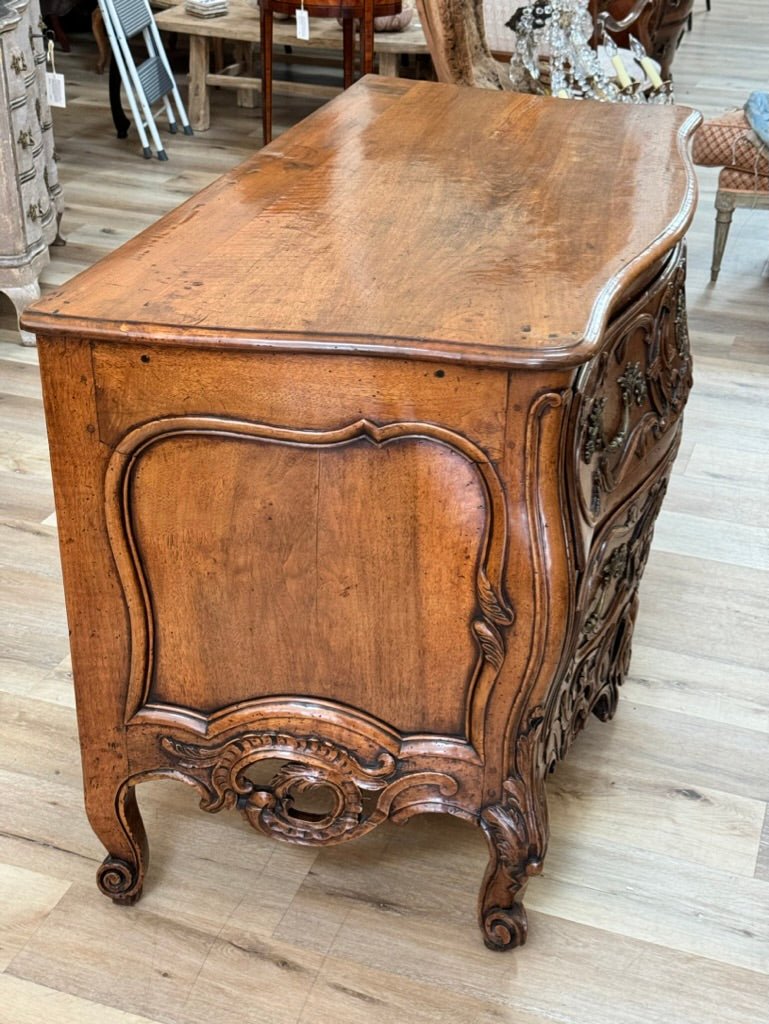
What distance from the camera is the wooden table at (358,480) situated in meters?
1.27

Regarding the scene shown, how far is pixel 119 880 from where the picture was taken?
169cm

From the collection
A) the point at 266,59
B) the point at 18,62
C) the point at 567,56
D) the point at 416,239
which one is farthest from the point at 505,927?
the point at 266,59

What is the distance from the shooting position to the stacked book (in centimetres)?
505

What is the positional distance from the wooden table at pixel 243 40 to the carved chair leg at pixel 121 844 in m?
3.88

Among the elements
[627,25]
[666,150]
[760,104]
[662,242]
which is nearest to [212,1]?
[627,25]

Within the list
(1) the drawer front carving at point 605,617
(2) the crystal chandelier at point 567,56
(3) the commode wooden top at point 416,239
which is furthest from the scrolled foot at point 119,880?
(2) the crystal chandelier at point 567,56

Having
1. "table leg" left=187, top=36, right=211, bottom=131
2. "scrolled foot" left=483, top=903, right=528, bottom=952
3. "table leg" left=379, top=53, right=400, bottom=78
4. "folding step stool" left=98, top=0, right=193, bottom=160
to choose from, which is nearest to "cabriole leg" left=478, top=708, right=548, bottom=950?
"scrolled foot" left=483, top=903, right=528, bottom=952

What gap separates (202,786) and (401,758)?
0.89 feet

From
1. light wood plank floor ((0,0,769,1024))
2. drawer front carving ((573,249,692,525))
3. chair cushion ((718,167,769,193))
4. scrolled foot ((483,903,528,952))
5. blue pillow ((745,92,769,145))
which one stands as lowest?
light wood plank floor ((0,0,769,1024))

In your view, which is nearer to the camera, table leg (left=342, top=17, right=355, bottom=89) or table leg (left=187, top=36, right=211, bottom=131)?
table leg (left=342, top=17, right=355, bottom=89)

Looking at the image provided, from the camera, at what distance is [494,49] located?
464 cm

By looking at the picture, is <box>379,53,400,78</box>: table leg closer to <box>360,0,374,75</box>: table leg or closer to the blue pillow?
<box>360,0,374,75</box>: table leg

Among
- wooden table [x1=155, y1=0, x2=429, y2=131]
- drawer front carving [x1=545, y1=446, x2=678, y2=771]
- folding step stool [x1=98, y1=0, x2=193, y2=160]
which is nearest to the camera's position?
drawer front carving [x1=545, y1=446, x2=678, y2=771]

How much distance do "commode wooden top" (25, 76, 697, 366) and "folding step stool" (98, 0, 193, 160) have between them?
2.98 metres
